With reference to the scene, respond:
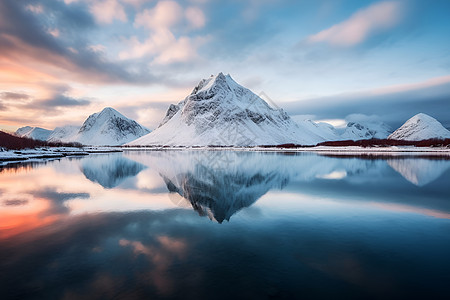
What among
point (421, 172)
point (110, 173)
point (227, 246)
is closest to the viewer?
point (227, 246)

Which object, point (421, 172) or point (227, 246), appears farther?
point (421, 172)

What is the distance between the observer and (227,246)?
859 cm

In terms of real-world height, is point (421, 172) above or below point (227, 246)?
above

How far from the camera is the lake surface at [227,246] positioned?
6.18 metres

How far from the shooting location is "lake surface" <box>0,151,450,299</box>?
20.3 feet

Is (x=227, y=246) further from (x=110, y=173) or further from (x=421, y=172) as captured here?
(x=421, y=172)

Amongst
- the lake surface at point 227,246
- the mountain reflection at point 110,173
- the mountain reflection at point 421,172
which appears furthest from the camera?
the mountain reflection at point 110,173

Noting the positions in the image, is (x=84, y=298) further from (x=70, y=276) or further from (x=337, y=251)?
(x=337, y=251)

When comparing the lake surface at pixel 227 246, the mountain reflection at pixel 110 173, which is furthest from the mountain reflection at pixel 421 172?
the mountain reflection at pixel 110 173

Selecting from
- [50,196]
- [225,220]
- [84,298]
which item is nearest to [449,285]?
[225,220]

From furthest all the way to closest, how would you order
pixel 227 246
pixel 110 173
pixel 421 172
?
pixel 110 173
pixel 421 172
pixel 227 246

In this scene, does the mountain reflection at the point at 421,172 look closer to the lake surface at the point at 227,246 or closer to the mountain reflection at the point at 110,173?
the lake surface at the point at 227,246

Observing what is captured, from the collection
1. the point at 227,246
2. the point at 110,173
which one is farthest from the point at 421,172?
the point at 110,173

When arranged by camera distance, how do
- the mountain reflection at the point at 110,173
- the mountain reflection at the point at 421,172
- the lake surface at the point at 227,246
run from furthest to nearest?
1. the mountain reflection at the point at 110,173
2. the mountain reflection at the point at 421,172
3. the lake surface at the point at 227,246
